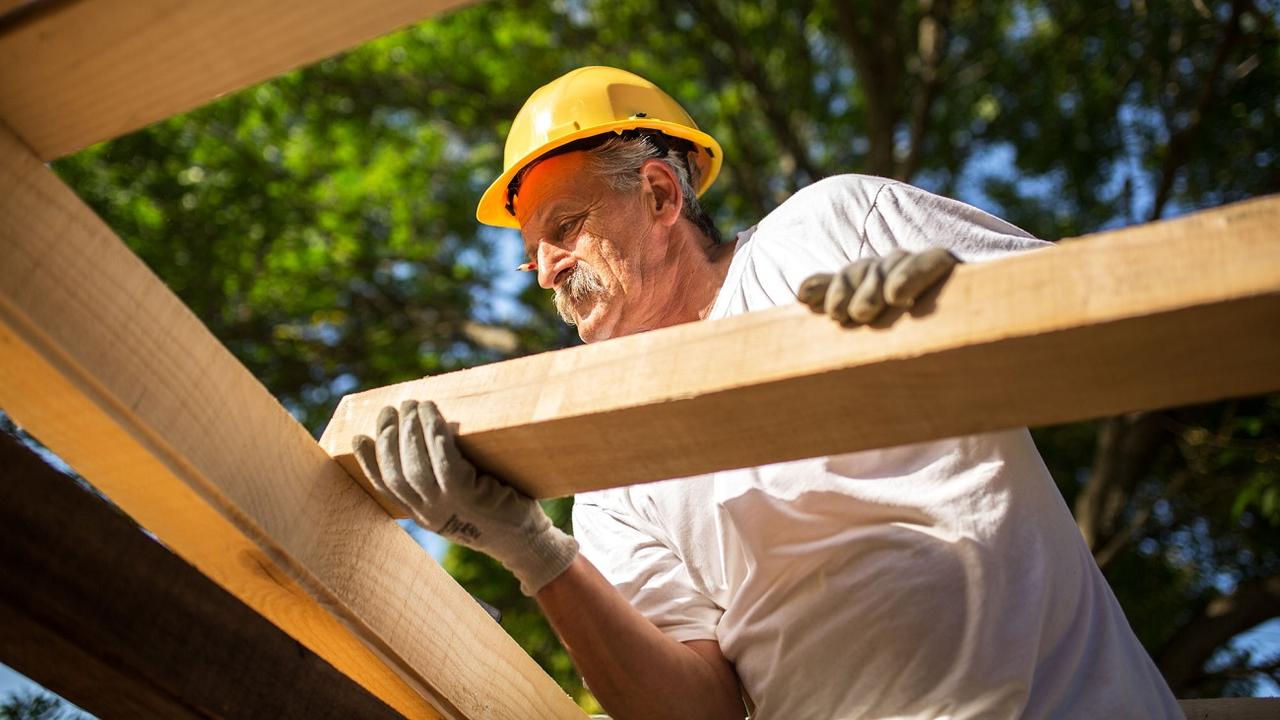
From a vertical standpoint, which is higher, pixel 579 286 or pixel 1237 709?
pixel 579 286

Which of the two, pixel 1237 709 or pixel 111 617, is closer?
pixel 111 617

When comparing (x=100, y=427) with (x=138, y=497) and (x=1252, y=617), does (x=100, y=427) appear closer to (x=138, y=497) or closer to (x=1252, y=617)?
(x=138, y=497)

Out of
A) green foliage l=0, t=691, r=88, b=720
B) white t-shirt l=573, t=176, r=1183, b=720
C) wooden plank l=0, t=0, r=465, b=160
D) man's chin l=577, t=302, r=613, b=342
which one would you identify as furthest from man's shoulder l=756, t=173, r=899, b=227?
green foliage l=0, t=691, r=88, b=720

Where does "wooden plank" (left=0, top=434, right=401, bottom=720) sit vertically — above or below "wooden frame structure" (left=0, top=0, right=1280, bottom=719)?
below

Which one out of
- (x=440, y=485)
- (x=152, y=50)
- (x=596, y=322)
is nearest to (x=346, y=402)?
(x=440, y=485)

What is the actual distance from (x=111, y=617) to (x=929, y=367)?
1.04 metres

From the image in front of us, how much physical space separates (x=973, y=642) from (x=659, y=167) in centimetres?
143

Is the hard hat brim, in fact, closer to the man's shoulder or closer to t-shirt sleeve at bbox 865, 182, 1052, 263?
the man's shoulder

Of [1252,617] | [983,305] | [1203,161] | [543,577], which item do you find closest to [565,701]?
[543,577]

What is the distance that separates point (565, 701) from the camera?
6.59 ft

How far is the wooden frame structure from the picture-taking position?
3.38 ft

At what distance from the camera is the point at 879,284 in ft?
3.67

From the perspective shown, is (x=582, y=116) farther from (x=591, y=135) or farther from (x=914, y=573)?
(x=914, y=573)

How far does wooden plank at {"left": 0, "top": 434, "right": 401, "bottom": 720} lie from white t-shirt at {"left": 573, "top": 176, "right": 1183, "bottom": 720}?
32.6 inches
